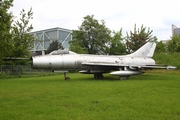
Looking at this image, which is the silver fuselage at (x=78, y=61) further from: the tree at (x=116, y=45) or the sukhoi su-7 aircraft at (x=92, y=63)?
the tree at (x=116, y=45)

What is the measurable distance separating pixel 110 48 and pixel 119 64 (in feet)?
118

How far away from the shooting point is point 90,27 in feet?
→ 167

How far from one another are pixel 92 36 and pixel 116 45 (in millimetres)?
6842

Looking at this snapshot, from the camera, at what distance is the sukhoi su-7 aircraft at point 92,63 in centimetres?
1402

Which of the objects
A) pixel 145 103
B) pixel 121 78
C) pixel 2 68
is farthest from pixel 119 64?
pixel 2 68

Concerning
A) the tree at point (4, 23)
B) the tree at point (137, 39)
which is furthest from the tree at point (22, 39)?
the tree at point (137, 39)

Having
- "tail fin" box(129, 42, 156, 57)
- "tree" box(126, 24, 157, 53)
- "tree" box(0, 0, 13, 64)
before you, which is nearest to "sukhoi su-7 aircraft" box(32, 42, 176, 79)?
"tail fin" box(129, 42, 156, 57)

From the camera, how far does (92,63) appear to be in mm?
15281

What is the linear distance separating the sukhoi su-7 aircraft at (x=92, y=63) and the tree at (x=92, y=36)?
3222 centimetres

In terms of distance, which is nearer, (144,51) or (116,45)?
(144,51)

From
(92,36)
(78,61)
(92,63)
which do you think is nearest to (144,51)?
(92,63)

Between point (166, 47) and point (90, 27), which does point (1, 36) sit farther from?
point (166, 47)

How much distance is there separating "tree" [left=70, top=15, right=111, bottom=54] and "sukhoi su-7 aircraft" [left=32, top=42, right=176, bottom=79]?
32.2m

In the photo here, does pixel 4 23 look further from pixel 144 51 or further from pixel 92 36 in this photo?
pixel 92 36
